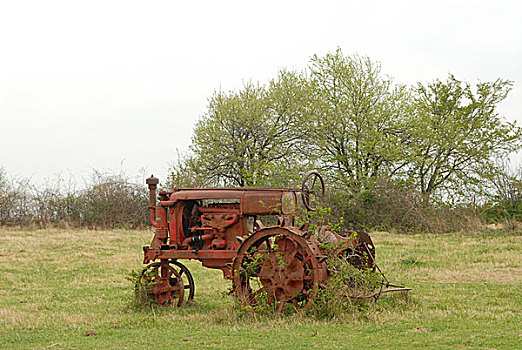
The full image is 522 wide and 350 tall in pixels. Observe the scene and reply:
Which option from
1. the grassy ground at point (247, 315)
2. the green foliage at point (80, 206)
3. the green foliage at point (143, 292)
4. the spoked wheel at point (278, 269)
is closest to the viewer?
the grassy ground at point (247, 315)

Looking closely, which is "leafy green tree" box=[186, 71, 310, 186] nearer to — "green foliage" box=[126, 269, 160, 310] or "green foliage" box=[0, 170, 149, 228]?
"green foliage" box=[0, 170, 149, 228]

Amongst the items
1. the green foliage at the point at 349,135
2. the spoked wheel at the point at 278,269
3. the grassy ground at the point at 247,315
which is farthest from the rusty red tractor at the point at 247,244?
the green foliage at the point at 349,135

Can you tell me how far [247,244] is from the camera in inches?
359

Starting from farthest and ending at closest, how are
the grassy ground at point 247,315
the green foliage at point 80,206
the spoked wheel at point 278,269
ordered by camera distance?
the green foliage at point 80,206 < the spoked wheel at point 278,269 < the grassy ground at point 247,315

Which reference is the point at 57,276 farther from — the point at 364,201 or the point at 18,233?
the point at 364,201

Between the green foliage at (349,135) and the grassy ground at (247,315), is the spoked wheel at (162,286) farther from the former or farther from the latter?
the green foliage at (349,135)

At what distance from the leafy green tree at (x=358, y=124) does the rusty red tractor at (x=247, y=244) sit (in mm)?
20399

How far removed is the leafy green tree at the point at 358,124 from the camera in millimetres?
30703

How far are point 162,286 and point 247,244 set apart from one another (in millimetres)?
1983

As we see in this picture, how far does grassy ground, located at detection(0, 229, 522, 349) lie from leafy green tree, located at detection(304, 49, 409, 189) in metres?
12.5

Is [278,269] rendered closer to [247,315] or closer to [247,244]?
[247,244]

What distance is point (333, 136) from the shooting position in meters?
32.2

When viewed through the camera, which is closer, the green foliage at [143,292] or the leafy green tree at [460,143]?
the green foliage at [143,292]

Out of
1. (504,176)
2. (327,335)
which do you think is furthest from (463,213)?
(327,335)
